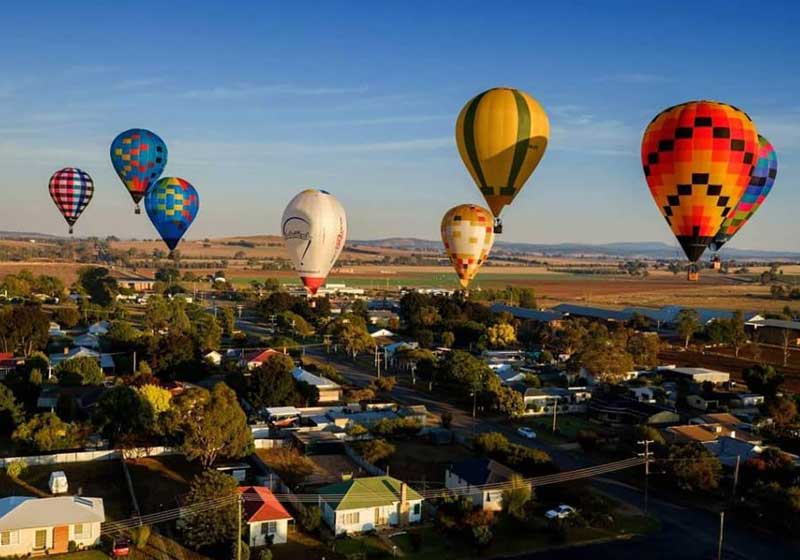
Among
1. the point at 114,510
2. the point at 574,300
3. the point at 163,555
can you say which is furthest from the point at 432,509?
the point at 574,300

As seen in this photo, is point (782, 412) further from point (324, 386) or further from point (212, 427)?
point (212, 427)

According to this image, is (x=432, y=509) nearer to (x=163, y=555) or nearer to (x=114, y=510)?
(x=163, y=555)

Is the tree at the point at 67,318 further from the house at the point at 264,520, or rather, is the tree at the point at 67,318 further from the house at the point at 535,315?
the house at the point at 264,520

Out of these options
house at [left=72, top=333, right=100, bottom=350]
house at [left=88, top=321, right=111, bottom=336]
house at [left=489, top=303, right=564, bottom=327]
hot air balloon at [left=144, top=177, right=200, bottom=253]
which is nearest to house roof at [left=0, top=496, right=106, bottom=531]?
hot air balloon at [left=144, top=177, right=200, bottom=253]

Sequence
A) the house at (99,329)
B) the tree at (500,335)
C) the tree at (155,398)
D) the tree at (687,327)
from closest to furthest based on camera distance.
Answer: the tree at (155,398)
the house at (99,329)
the tree at (500,335)
the tree at (687,327)

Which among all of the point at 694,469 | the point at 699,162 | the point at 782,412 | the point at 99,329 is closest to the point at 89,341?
the point at 99,329

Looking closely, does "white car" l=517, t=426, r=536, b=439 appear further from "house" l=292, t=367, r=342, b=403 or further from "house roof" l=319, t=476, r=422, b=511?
"house roof" l=319, t=476, r=422, b=511

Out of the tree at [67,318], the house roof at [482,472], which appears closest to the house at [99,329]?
the tree at [67,318]
